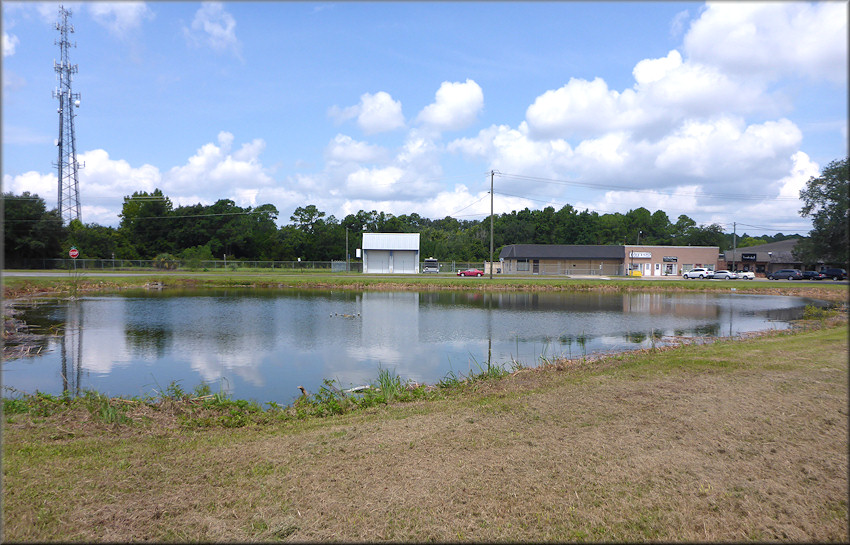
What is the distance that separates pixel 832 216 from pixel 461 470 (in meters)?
4.17

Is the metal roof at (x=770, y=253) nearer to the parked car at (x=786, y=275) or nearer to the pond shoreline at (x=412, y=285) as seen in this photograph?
the parked car at (x=786, y=275)

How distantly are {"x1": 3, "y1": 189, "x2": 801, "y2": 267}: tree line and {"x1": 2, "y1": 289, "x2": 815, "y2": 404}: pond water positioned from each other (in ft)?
146

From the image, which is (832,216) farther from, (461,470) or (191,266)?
(191,266)

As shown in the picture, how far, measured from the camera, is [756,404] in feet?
25.3

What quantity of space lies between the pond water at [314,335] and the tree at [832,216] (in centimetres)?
1011

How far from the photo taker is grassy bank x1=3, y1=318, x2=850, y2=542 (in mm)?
4316

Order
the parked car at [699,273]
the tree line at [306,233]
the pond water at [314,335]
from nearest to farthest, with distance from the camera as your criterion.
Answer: the pond water at [314,335]
the parked car at [699,273]
the tree line at [306,233]

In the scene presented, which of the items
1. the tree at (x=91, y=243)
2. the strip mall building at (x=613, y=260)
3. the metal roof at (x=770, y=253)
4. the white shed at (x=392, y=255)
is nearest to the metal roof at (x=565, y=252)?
the strip mall building at (x=613, y=260)

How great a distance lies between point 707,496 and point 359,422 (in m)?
4.87

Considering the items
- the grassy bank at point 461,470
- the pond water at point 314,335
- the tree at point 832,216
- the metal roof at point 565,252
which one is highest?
the metal roof at point 565,252

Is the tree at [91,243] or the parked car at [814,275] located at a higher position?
the tree at [91,243]

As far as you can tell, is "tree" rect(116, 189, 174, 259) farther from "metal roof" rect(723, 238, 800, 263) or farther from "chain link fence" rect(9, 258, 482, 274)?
"metal roof" rect(723, 238, 800, 263)

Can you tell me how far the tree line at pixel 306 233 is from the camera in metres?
85.8

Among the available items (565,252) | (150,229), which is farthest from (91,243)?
(565,252)
